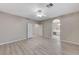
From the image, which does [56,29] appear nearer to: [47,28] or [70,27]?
[47,28]

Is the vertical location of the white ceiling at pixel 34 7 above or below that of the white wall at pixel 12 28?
above

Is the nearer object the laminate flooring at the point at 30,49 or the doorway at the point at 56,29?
the laminate flooring at the point at 30,49

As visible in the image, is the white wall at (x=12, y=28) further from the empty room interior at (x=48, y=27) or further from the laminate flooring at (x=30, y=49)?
the laminate flooring at (x=30, y=49)

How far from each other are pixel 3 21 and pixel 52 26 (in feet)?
17.4

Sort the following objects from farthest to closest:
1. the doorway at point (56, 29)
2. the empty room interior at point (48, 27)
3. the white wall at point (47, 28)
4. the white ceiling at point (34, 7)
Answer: the white wall at point (47, 28) → the doorway at point (56, 29) → the empty room interior at point (48, 27) → the white ceiling at point (34, 7)

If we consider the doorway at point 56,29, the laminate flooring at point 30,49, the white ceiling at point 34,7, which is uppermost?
the white ceiling at point 34,7

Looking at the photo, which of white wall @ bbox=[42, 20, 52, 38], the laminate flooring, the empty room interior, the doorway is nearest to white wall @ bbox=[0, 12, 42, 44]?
the empty room interior

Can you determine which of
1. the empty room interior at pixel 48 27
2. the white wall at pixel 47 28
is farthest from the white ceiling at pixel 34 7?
the white wall at pixel 47 28

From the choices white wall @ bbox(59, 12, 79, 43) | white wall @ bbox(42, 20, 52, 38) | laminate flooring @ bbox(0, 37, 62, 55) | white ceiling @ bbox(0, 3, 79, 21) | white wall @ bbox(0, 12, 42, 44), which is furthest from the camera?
white wall @ bbox(42, 20, 52, 38)

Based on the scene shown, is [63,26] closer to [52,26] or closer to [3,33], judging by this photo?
[52,26]

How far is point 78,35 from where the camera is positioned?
5.72m

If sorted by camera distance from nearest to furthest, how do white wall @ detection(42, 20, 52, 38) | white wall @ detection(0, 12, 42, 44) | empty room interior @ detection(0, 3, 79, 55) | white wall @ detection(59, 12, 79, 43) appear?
empty room interior @ detection(0, 3, 79, 55)
white wall @ detection(0, 12, 42, 44)
white wall @ detection(59, 12, 79, 43)
white wall @ detection(42, 20, 52, 38)

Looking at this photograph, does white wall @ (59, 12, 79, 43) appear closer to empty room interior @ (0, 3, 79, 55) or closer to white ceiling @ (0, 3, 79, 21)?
empty room interior @ (0, 3, 79, 55)

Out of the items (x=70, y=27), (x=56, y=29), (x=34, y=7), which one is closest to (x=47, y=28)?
(x=56, y=29)
